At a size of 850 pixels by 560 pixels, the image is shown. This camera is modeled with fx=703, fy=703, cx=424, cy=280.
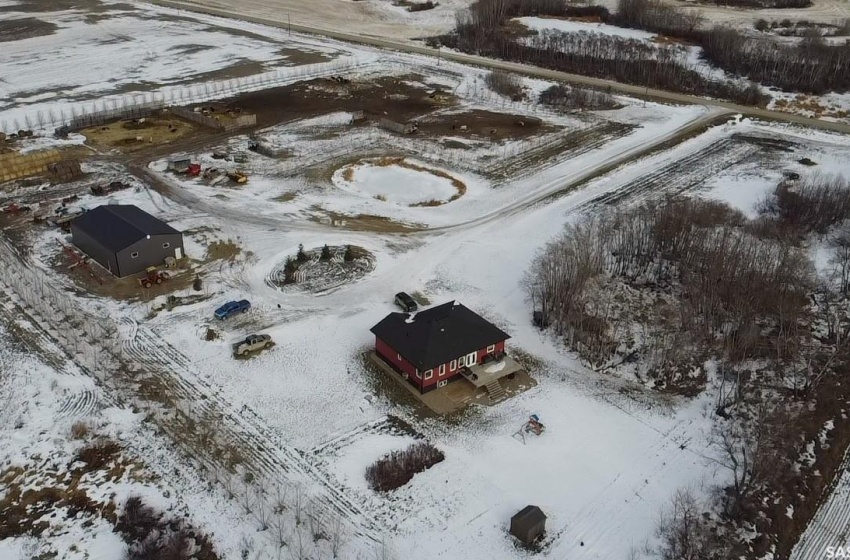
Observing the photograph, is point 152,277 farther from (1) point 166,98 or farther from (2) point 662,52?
(2) point 662,52

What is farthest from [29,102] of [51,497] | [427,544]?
[427,544]

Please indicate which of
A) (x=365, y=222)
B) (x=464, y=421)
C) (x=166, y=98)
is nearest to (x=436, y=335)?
(x=464, y=421)

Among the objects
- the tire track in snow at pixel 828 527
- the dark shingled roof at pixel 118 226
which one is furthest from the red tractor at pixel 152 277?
the tire track in snow at pixel 828 527

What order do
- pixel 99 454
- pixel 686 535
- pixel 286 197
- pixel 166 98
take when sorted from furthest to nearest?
pixel 166 98 < pixel 286 197 < pixel 99 454 < pixel 686 535

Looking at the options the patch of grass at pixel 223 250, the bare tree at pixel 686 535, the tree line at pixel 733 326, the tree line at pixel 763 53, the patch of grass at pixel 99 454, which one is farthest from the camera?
the tree line at pixel 763 53

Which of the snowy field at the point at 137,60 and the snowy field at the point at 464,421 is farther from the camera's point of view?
the snowy field at the point at 137,60

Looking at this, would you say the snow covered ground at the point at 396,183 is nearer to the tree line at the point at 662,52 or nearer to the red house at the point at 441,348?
the red house at the point at 441,348
